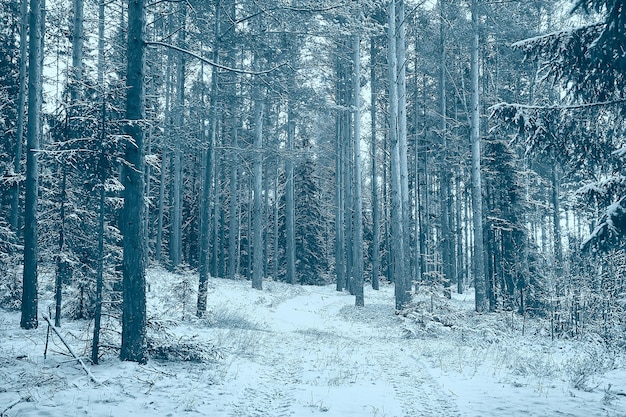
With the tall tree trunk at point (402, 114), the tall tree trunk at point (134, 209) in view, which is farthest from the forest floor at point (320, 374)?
the tall tree trunk at point (402, 114)

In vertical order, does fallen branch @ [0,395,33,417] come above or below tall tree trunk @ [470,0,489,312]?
below

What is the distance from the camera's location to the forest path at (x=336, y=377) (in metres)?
5.67

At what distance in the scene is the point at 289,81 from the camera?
646 inches

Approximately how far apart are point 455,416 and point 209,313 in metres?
9.46

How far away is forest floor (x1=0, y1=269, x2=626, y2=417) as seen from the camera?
18.0 ft

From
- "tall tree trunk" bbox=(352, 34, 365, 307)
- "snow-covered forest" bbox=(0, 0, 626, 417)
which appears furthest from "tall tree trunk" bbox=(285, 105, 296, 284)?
"tall tree trunk" bbox=(352, 34, 365, 307)

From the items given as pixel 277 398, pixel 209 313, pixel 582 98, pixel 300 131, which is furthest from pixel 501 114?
pixel 300 131

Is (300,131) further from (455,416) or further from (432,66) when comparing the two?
(455,416)

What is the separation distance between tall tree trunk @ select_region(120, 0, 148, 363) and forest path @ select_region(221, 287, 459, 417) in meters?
1.78

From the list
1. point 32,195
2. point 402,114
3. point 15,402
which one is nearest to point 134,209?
point 15,402

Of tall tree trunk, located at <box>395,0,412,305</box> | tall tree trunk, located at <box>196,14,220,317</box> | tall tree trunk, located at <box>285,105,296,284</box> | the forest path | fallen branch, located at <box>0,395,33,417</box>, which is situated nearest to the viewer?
fallen branch, located at <box>0,395,33,417</box>

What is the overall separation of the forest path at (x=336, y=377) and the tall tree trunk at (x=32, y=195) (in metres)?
5.54

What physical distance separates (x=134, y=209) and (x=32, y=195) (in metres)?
5.03

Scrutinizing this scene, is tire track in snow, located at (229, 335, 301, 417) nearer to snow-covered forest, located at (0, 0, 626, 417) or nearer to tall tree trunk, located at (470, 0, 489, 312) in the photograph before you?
snow-covered forest, located at (0, 0, 626, 417)
